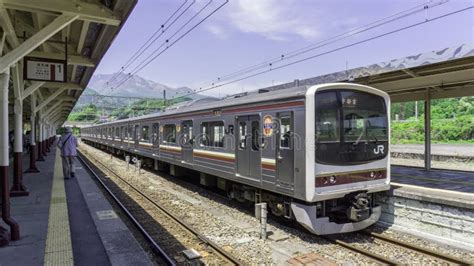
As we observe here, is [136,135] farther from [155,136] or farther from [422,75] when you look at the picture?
[422,75]

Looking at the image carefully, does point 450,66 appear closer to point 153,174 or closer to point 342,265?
point 342,265

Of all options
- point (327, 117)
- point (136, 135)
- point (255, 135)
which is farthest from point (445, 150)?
point (327, 117)

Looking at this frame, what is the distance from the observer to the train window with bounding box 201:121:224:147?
8991 mm

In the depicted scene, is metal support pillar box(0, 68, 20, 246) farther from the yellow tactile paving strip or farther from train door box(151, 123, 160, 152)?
train door box(151, 123, 160, 152)

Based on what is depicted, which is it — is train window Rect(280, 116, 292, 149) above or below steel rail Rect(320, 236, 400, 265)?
above

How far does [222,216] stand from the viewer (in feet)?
A: 26.3

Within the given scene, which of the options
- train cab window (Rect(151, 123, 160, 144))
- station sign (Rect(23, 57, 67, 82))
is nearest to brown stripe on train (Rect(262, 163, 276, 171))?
station sign (Rect(23, 57, 67, 82))

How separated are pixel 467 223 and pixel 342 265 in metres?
2.33

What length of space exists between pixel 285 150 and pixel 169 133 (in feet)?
24.1

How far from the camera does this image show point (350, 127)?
6555mm

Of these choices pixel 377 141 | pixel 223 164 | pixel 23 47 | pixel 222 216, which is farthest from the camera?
pixel 223 164

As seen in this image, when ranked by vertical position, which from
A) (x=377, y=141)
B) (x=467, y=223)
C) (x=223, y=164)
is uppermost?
(x=377, y=141)

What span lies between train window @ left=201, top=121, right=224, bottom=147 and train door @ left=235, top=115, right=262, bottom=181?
858mm

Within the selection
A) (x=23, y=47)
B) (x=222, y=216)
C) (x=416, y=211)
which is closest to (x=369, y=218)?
(x=416, y=211)
